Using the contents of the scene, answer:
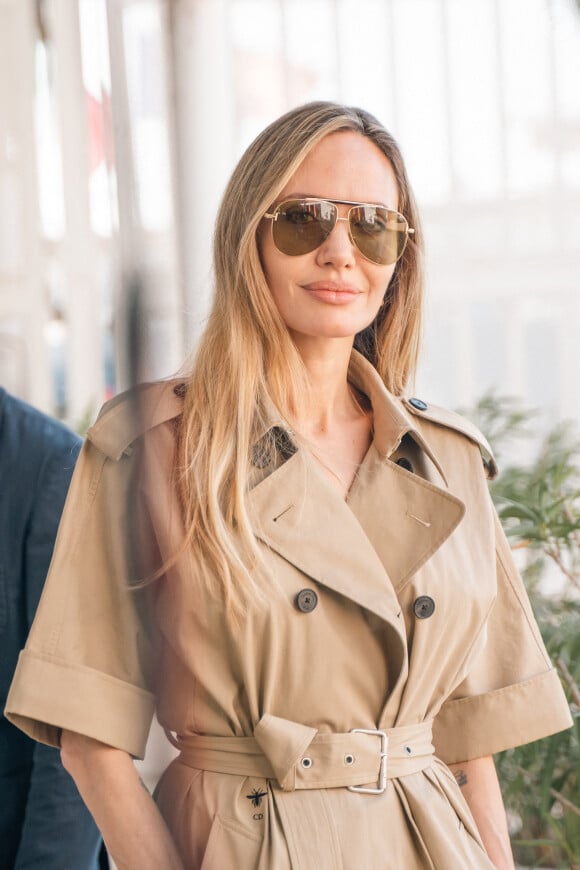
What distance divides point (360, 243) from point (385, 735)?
19.9 inches

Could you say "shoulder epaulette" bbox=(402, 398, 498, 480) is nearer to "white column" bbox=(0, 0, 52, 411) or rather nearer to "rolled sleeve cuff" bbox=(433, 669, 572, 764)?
"rolled sleeve cuff" bbox=(433, 669, 572, 764)

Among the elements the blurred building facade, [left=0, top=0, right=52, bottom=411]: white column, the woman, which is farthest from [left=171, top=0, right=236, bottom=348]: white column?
[left=0, top=0, right=52, bottom=411]: white column

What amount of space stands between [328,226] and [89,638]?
48 cm

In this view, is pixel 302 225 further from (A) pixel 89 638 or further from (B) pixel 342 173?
(A) pixel 89 638

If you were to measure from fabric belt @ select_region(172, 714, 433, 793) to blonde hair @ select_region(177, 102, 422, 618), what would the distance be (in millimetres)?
134

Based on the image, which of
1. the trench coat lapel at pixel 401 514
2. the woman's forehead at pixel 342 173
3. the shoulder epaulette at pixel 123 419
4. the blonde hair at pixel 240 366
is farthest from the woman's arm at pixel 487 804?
the woman's forehead at pixel 342 173

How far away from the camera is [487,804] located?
4.24 feet

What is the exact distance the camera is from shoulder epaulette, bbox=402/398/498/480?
52.5 inches

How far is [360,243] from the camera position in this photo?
117 cm

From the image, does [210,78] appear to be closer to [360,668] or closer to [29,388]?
[360,668]

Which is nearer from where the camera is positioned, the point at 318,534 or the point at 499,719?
the point at 318,534

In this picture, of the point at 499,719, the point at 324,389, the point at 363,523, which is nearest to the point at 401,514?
the point at 363,523

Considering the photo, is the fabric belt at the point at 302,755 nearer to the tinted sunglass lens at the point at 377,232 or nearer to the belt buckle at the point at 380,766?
the belt buckle at the point at 380,766

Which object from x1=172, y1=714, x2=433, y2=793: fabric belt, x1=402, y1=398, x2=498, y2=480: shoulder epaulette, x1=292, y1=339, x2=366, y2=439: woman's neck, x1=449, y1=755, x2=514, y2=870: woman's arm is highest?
x1=292, y1=339, x2=366, y2=439: woman's neck
